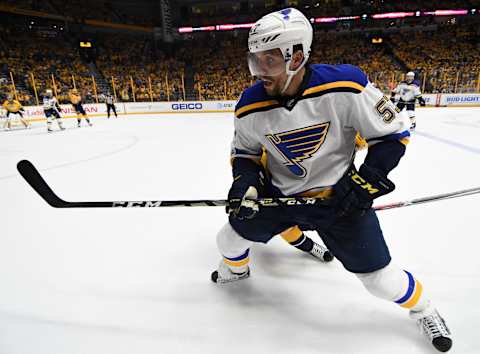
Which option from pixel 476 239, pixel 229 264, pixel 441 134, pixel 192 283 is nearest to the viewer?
pixel 229 264

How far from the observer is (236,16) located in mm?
20641

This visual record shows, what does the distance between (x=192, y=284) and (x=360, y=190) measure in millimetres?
1037

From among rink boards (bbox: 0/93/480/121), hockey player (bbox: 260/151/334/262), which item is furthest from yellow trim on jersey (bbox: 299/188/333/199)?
rink boards (bbox: 0/93/480/121)

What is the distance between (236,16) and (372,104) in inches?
878

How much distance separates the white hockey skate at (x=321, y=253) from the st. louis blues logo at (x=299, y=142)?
72 centimetres

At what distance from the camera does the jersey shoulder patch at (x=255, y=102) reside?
3.89 ft

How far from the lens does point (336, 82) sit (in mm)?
1107

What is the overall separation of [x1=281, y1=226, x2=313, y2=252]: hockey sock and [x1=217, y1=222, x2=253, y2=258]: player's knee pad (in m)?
0.36

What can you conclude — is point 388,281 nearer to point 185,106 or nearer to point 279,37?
point 279,37

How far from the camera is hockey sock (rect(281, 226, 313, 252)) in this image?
1.73m

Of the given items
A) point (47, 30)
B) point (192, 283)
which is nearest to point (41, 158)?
point (192, 283)

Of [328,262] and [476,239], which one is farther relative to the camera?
[476,239]

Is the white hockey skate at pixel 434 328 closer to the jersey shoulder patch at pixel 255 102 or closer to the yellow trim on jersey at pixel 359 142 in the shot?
the yellow trim on jersey at pixel 359 142

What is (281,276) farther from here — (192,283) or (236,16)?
(236,16)
